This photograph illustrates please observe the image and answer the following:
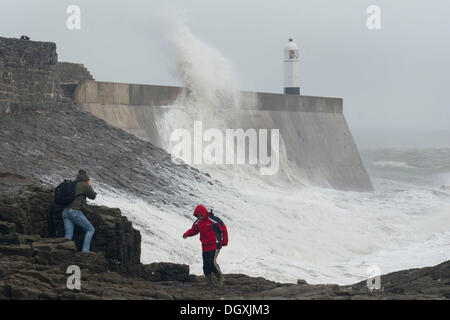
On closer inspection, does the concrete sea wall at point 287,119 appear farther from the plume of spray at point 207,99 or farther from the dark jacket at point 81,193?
the dark jacket at point 81,193

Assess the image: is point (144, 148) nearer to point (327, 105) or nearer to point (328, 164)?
point (328, 164)

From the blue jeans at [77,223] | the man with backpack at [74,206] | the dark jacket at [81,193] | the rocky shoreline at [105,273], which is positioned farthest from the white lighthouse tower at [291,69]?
the blue jeans at [77,223]

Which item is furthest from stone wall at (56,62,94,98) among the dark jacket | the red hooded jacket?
the red hooded jacket

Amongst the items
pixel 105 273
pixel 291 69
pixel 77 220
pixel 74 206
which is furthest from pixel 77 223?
pixel 291 69

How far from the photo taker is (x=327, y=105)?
27.3m

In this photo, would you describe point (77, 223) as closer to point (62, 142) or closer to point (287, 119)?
point (62, 142)

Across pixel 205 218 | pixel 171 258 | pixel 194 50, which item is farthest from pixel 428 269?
pixel 194 50

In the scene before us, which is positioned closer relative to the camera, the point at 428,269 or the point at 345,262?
the point at 428,269

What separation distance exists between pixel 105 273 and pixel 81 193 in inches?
36.6

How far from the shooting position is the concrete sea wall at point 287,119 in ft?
56.9

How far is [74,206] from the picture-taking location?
8570mm

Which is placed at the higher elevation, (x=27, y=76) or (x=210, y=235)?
(x=27, y=76)

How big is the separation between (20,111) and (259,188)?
6228 millimetres
